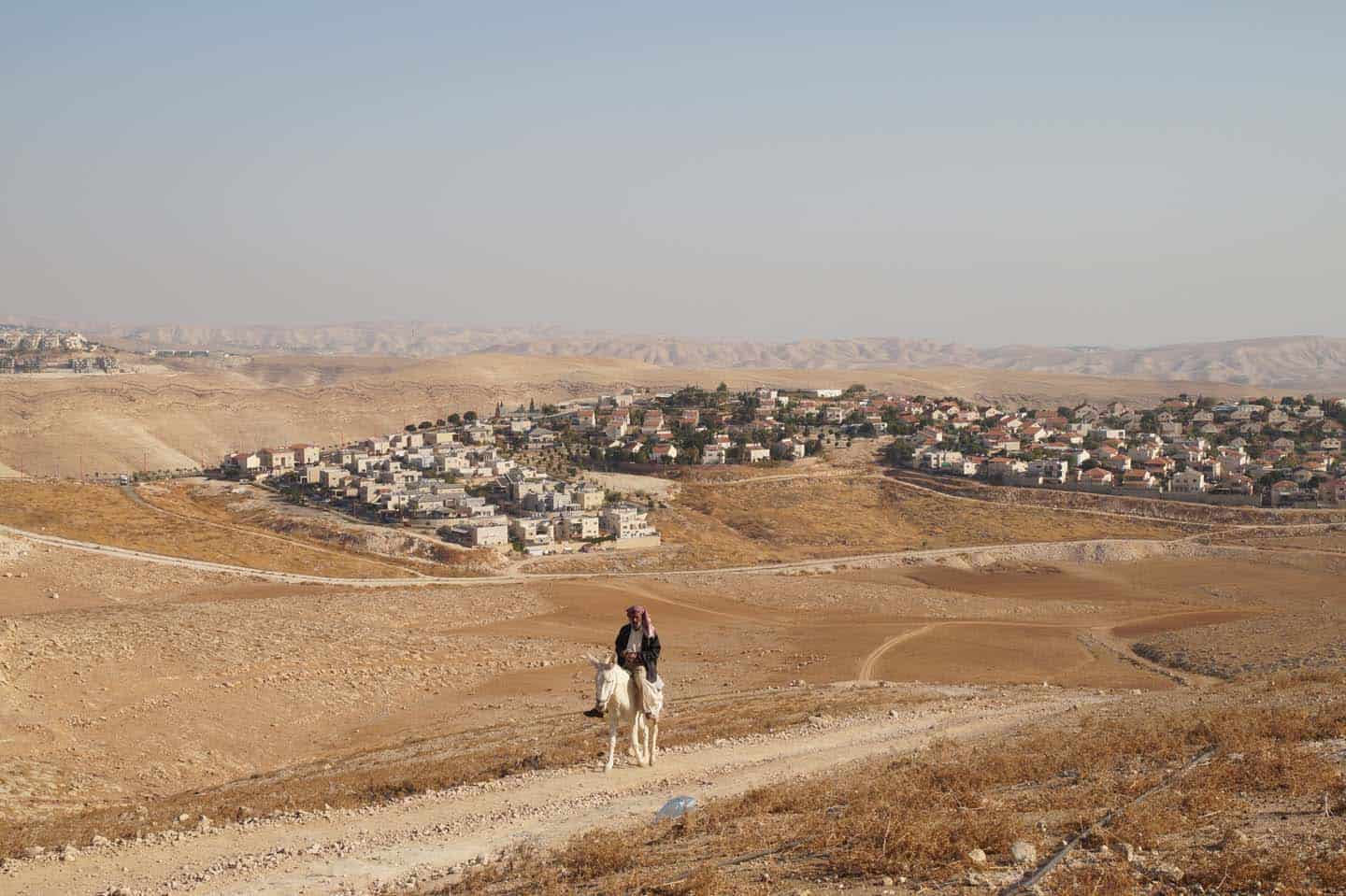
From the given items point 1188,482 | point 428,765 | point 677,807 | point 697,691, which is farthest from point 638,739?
point 1188,482

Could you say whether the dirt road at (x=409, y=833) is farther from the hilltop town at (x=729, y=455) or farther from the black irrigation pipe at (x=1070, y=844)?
the hilltop town at (x=729, y=455)

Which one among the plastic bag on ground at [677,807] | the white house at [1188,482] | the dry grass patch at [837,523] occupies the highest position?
the plastic bag on ground at [677,807]

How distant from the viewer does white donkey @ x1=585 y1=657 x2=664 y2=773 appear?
562 inches

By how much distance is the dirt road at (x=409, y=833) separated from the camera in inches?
436

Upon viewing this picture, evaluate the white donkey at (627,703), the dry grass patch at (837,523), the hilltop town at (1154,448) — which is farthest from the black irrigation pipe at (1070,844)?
the hilltop town at (1154,448)

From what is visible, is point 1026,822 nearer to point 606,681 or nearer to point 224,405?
point 606,681

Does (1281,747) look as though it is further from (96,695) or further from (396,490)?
(396,490)

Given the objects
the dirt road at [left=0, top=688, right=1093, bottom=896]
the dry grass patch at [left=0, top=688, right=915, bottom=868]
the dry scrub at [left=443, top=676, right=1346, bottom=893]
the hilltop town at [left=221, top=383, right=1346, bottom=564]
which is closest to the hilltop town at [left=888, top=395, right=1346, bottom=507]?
the hilltop town at [left=221, top=383, right=1346, bottom=564]

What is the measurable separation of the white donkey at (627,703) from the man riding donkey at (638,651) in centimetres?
A: 4

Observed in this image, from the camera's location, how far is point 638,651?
14.6 meters

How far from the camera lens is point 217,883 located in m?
11.0

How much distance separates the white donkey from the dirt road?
1.01 feet

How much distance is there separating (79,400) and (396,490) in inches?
3343

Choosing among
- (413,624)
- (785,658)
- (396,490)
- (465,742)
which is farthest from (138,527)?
(465,742)
